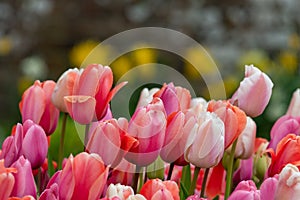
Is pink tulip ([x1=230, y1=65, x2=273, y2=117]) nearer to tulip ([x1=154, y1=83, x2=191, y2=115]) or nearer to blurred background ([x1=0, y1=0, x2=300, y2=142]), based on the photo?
tulip ([x1=154, y1=83, x2=191, y2=115])

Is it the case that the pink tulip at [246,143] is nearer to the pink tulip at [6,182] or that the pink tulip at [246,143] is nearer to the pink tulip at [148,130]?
the pink tulip at [148,130]

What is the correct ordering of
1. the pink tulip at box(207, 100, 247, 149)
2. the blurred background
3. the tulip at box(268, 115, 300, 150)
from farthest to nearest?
1. the blurred background
2. the tulip at box(268, 115, 300, 150)
3. the pink tulip at box(207, 100, 247, 149)

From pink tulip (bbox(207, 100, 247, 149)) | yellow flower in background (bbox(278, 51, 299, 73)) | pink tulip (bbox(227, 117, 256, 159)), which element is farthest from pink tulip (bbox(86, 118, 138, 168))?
yellow flower in background (bbox(278, 51, 299, 73))

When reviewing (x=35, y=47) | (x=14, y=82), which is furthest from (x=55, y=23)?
(x=14, y=82)

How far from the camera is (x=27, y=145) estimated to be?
88 cm

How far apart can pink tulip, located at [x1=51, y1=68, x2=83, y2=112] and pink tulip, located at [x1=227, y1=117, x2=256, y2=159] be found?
Answer: 0.20 meters

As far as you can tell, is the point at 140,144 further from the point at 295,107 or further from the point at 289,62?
the point at 289,62

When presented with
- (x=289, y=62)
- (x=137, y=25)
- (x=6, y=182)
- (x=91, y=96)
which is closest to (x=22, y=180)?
(x=6, y=182)

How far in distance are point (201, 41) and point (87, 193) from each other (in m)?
4.54

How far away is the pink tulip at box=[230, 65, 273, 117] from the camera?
3.08ft

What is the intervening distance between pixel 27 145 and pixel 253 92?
10.2 inches

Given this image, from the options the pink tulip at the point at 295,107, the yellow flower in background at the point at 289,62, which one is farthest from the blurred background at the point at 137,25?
the pink tulip at the point at 295,107

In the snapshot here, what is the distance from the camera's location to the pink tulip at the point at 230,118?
864mm

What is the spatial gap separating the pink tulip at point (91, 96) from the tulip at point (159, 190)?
135 mm
